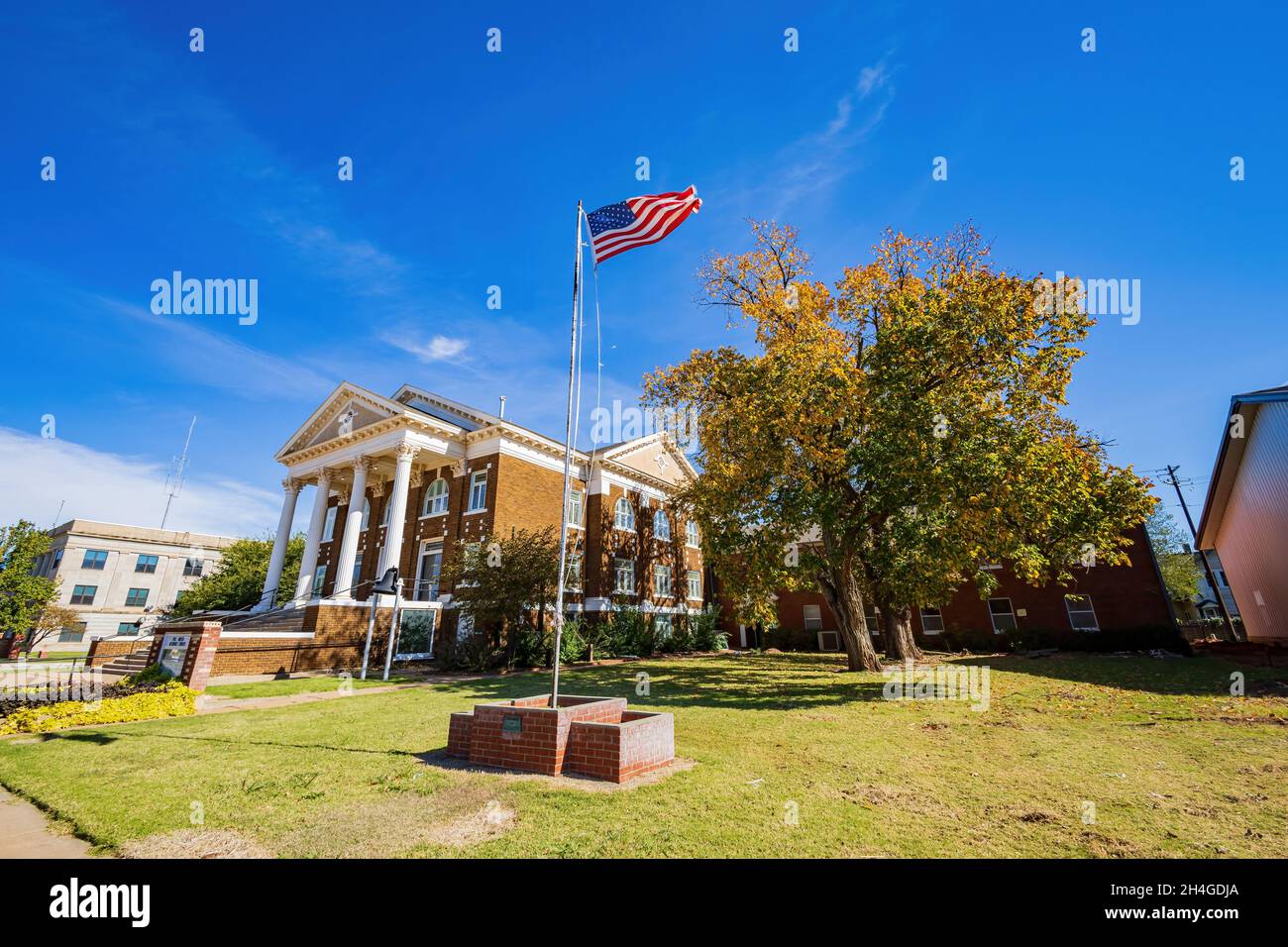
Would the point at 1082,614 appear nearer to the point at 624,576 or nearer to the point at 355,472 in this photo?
the point at 624,576

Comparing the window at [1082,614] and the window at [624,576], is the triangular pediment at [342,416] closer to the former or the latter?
the window at [624,576]

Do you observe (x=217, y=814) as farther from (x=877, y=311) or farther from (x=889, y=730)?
(x=877, y=311)

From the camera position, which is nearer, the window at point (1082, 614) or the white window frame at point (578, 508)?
the window at point (1082, 614)

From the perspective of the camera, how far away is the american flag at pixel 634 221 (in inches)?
414

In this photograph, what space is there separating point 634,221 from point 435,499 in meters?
23.4

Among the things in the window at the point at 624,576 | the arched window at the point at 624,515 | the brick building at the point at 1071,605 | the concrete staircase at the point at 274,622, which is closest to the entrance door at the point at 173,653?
the concrete staircase at the point at 274,622

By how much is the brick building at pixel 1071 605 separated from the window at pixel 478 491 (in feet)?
66.4

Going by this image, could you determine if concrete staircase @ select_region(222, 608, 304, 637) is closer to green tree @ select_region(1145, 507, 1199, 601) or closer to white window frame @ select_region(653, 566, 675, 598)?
white window frame @ select_region(653, 566, 675, 598)

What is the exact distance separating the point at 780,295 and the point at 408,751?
19185mm

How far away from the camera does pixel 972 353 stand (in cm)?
1584

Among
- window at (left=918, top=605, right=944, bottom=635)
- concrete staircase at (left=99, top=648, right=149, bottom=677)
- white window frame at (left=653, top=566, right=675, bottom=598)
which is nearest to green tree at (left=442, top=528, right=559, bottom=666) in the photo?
concrete staircase at (left=99, top=648, right=149, bottom=677)

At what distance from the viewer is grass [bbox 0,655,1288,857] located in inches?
181

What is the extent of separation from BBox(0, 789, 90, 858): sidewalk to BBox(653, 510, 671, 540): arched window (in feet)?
101

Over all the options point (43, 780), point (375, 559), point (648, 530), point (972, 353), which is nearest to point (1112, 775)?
point (972, 353)
